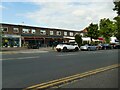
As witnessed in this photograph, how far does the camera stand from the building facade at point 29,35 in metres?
66.3

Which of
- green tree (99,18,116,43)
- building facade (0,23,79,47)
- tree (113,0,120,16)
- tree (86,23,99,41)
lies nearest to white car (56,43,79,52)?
tree (113,0,120,16)

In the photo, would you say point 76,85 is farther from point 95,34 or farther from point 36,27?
point 95,34

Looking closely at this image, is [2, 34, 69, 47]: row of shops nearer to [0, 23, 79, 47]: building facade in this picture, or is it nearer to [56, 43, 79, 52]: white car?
[0, 23, 79, 47]: building facade

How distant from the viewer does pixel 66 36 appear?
85.8 metres

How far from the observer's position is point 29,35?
72.5 m

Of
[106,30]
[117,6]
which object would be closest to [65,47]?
[117,6]

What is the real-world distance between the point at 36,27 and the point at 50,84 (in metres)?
66.3

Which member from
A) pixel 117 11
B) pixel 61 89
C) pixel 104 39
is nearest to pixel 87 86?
pixel 61 89

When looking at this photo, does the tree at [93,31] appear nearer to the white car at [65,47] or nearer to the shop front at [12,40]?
the shop front at [12,40]

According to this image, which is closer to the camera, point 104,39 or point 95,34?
point 95,34

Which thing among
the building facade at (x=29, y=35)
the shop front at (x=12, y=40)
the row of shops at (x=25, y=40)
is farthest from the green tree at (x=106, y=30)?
the shop front at (x=12, y=40)

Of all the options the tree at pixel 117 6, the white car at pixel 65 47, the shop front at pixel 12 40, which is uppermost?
the tree at pixel 117 6

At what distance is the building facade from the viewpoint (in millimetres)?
66312

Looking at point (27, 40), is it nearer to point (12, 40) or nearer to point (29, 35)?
point (29, 35)
